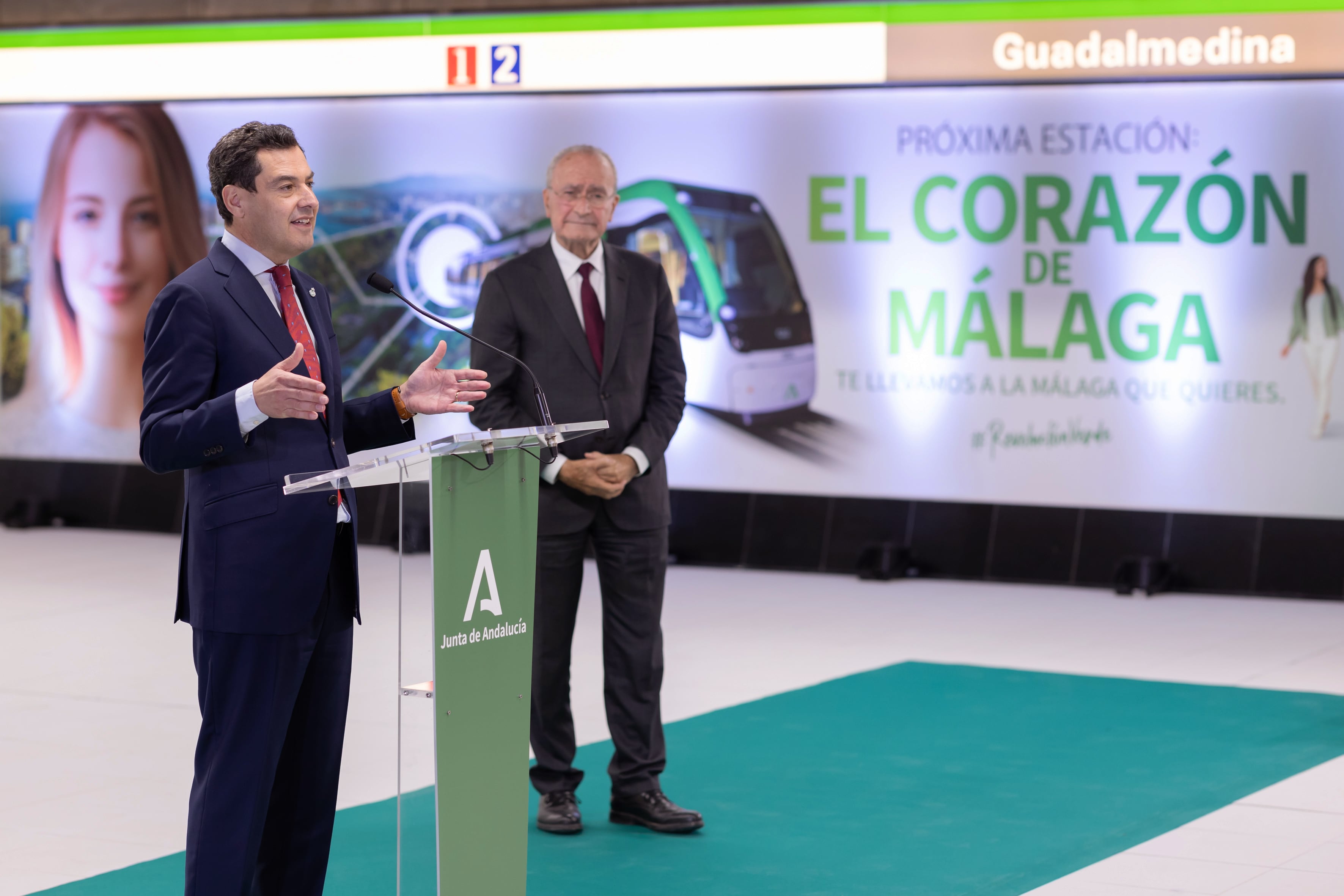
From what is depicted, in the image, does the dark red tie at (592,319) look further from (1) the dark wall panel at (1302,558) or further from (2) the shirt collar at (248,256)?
(1) the dark wall panel at (1302,558)

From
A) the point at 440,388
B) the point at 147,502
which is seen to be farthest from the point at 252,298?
the point at 147,502

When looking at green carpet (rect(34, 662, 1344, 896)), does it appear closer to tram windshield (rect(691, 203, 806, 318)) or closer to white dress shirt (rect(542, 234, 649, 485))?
white dress shirt (rect(542, 234, 649, 485))

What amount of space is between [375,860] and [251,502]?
157 cm

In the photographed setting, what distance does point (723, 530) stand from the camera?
940 centimetres

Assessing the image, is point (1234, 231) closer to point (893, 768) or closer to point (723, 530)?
point (723, 530)

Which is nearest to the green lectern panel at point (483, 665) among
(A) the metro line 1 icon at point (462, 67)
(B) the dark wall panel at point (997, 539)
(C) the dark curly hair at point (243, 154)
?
(C) the dark curly hair at point (243, 154)

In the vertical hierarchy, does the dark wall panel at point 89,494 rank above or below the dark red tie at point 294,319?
below

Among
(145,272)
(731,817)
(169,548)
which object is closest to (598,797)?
(731,817)

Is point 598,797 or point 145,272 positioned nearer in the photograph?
point 598,797

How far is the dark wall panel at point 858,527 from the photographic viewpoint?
908 cm

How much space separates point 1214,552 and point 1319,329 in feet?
3.89

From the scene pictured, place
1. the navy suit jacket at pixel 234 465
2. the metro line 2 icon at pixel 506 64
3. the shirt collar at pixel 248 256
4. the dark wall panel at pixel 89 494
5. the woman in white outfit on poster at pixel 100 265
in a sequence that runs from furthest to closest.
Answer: the dark wall panel at pixel 89 494, the woman in white outfit on poster at pixel 100 265, the metro line 2 icon at pixel 506 64, the shirt collar at pixel 248 256, the navy suit jacket at pixel 234 465

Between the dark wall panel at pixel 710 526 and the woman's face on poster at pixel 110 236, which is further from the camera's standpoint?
the woman's face on poster at pixel 110 236

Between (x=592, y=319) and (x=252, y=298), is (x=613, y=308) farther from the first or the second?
(x=252, y=298)
